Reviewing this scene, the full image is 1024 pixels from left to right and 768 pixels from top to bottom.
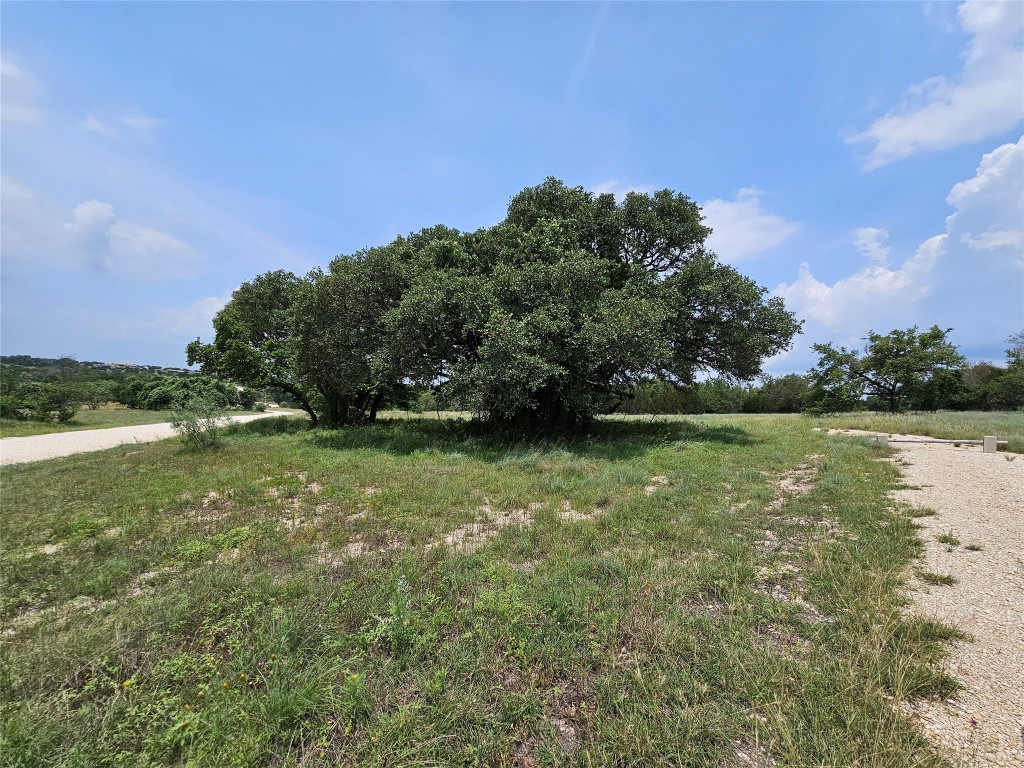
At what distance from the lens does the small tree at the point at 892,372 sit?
33312mm

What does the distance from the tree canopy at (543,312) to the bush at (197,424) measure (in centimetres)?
454

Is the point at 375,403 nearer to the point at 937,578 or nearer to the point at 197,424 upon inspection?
the point at 197,424

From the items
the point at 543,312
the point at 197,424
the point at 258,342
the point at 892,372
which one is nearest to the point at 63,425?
the point at 258,342

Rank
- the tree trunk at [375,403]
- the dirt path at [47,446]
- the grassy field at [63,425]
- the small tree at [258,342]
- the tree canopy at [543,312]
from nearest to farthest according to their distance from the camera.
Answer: the tree canopy at [543,312] < the dirt path at [47,446] < the small tree at [258,342] < the grassy field at [63,425] < the tree trunk at [375,403]

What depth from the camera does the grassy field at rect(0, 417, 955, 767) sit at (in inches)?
89.4

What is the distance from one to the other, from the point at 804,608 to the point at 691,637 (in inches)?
53.4

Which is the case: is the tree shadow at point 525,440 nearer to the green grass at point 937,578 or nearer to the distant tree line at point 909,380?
the green grass at point 937,578

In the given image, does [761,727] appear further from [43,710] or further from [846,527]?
[846,527]

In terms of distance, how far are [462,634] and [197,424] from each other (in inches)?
532

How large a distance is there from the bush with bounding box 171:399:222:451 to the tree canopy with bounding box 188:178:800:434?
4.54 meters

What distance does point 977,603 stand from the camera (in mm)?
3654

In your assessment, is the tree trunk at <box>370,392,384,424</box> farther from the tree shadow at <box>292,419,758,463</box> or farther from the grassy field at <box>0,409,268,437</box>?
the grassy field at <box>0,409,268,437</box>

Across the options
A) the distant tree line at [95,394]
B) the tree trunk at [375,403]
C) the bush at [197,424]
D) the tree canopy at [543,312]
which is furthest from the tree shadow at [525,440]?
the distant tree line at [95,394]

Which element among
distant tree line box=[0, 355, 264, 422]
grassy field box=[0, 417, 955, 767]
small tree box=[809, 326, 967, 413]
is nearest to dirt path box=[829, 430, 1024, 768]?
grassy field box=[0, 417, 955, 767]
